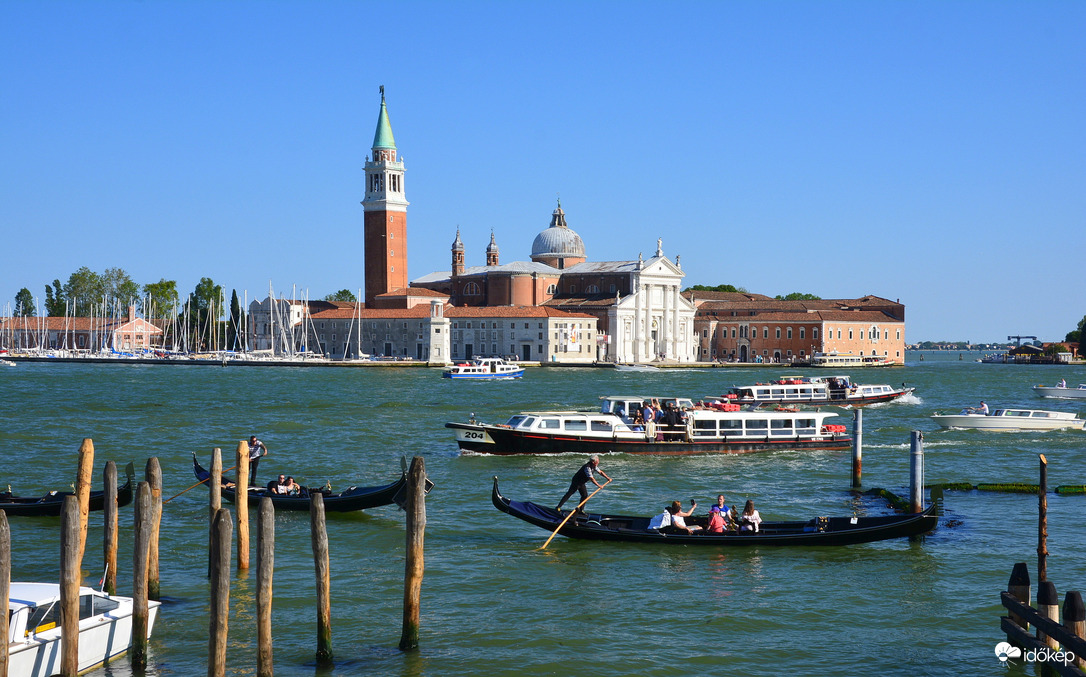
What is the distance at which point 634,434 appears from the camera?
938 inches

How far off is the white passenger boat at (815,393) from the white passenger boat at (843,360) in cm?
3874

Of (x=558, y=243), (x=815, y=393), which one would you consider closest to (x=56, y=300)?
(x=558, y=243)

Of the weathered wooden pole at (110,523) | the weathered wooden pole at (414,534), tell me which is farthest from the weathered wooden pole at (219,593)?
the weathered wooden pole at (110,523)

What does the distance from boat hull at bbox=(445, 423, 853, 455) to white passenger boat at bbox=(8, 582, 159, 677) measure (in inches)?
531

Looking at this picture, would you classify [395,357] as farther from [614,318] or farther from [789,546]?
[789,546]

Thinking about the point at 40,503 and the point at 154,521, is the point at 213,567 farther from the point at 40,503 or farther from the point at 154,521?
the point at 40,503

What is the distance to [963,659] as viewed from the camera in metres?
10.5

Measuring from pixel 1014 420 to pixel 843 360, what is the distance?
55837 mm

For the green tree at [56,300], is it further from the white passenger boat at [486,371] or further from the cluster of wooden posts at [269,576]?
the cluster of wooden posts at [269,576]

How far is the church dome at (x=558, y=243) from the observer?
97375mm

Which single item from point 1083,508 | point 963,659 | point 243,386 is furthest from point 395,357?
point 963,659

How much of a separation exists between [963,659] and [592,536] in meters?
5.07

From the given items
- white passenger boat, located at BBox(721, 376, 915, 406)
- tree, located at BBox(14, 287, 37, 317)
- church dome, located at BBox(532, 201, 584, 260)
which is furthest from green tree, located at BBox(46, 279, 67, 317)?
white passenger boat, located at BBox(721, 376, 915, 406)

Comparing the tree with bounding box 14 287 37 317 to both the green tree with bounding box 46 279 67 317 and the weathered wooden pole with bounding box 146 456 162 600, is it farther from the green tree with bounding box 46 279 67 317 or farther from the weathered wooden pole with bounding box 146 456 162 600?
the weathered wooden pole with bounding box 146 456 162 600
